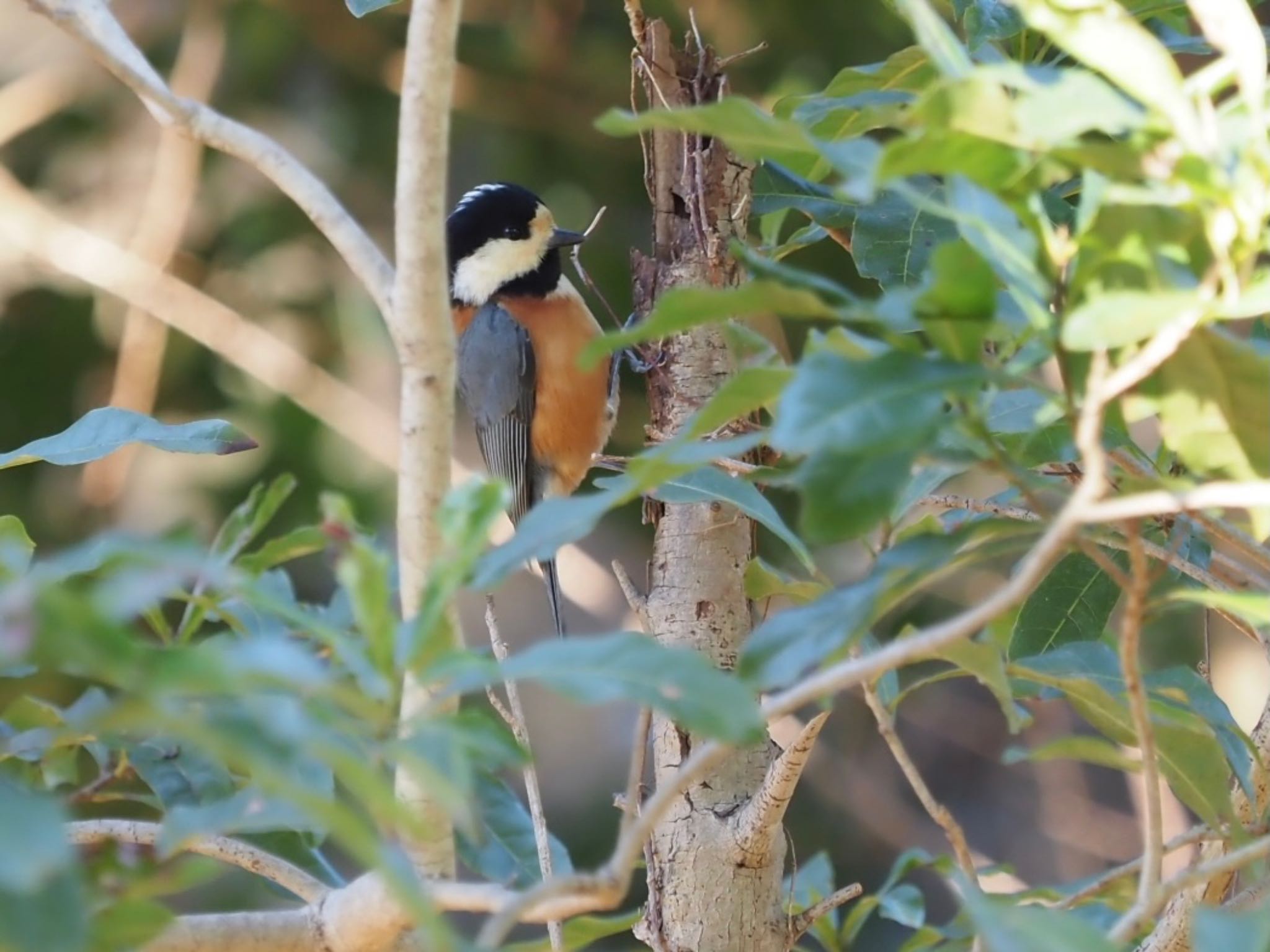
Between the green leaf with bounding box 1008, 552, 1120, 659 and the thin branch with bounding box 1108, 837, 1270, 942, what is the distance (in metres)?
0.55

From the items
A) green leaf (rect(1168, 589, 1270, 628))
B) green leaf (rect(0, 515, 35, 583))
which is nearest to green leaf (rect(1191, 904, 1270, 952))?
green leaf (rect(1168, 589, 1270, 628))

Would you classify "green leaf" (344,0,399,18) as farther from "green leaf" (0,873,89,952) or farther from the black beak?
the black beak

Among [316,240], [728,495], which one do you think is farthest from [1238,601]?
[316,240]

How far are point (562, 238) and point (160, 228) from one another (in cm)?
102

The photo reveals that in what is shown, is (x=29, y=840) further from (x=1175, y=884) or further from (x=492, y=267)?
(x=492, y=267)

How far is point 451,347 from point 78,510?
9.26ft

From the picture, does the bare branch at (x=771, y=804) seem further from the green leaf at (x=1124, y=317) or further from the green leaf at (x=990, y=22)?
the green leaf at (x=990, y=22)

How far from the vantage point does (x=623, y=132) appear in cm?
93

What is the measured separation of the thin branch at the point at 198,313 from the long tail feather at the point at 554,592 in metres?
0.62

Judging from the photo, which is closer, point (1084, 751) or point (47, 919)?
point (47, 919)

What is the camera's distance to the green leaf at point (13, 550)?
1.02m

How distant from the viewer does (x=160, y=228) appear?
11.2 feet

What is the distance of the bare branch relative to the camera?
1277mm

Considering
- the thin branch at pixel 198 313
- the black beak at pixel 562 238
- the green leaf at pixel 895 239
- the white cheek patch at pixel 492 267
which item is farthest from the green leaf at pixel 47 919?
the thin branch at pixel 198 313
